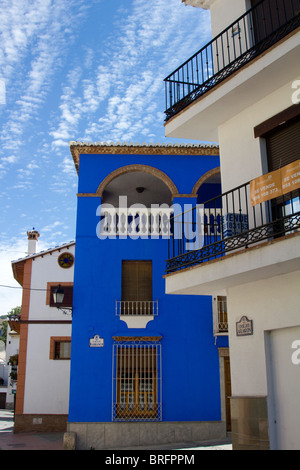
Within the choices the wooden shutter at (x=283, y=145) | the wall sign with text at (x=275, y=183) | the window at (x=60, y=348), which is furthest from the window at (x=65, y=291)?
the wall sign with text at (x=275, y=183)

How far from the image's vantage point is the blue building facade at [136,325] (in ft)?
41.4

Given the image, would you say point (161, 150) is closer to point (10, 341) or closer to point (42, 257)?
point (42, 257)

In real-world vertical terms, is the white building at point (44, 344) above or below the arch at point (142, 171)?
below

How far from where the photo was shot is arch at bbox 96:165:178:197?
46.7ft

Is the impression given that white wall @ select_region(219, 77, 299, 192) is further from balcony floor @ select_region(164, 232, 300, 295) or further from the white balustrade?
the white balustrade

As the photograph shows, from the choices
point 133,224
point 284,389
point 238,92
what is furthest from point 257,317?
point 133,224

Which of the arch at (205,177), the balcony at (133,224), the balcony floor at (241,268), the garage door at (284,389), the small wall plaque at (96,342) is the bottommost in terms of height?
the garage door at (284,389)

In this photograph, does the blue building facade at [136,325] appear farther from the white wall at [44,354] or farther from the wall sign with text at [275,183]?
the wall sign with text at [275,183]

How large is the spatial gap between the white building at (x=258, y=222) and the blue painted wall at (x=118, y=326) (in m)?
5.37

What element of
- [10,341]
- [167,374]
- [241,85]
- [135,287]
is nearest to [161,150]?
[135,287]

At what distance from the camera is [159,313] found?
1340cm

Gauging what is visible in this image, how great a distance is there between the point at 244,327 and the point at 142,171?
26.5ft

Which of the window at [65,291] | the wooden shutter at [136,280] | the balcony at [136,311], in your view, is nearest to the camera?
the balcony at [136,311]
